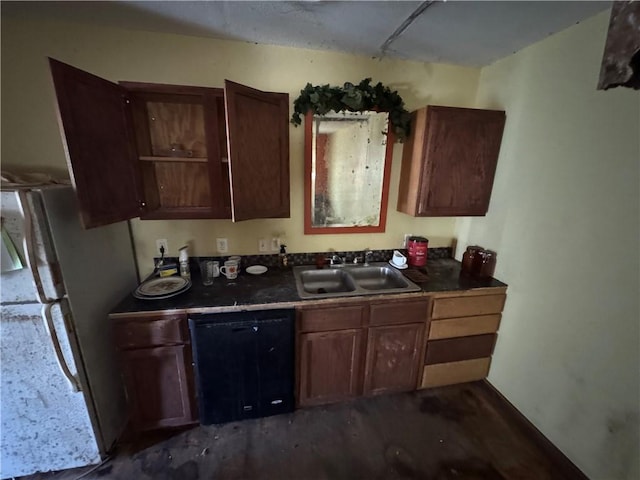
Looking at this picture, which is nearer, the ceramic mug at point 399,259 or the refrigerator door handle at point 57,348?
the refrigerator door handle at point 57,348

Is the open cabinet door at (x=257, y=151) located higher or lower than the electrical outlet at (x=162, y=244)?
higher

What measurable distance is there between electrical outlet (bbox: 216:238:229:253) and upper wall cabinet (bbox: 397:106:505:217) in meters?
1.40

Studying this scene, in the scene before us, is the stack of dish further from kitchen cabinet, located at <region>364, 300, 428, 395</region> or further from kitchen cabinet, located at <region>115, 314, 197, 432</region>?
kitchen cabinet, located at <region>364, 300, 428, 395</region>

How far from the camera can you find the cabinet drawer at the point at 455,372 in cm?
187

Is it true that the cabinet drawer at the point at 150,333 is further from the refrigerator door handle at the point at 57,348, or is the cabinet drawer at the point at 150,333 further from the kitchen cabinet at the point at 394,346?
the kitchen cabinet at the point at 394,346

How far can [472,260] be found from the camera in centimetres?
196

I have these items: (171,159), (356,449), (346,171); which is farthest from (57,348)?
(346,171)

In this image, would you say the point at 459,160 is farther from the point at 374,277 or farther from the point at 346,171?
the point at 374,277

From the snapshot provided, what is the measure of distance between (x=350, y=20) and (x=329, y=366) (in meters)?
2.03

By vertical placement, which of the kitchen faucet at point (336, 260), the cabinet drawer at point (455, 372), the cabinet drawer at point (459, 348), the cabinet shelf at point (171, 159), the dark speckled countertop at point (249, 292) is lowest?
the cabinet drawer at point (455, 372)

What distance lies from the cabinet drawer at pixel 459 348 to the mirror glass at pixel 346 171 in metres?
0.96

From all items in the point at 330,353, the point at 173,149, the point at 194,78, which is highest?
the point at 194,78

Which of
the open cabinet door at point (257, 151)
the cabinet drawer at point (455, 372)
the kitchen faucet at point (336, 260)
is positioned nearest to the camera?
the open cabinet door at point (257, 151)

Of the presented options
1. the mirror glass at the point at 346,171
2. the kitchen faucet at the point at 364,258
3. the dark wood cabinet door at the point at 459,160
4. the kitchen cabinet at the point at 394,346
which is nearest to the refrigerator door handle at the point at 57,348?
the mirror glass at the point at 346,171
